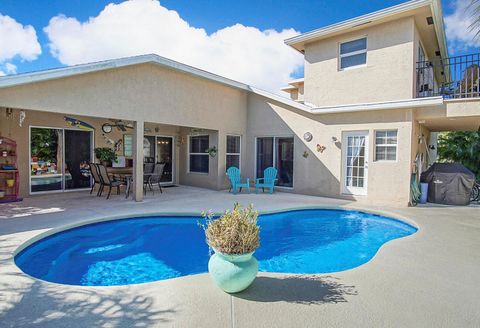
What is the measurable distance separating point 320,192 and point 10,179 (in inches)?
420

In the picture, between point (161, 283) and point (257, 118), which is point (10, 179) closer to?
point (161, 283)

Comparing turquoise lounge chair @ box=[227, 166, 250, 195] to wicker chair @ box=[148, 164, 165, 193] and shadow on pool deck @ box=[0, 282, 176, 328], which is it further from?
shadow on pool deck @ box=[0, 282, 176, 328]

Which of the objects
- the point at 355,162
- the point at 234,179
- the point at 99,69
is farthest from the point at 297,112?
the point at 99,69

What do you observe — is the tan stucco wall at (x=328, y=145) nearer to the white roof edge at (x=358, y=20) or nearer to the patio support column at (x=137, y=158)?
the white roof edge at (x=358, y=20)

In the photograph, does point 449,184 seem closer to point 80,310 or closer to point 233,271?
point 233,271

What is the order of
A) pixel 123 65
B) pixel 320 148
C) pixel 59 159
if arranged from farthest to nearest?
pixel 320 148, pixel 59 159, pixel 123 65

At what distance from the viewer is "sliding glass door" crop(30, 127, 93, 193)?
33.4 ft

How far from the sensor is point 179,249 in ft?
20.3

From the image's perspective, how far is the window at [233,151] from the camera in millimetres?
13148

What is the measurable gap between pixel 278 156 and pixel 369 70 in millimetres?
4856

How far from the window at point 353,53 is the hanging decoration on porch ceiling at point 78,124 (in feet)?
33.5

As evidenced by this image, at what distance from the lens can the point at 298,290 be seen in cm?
357

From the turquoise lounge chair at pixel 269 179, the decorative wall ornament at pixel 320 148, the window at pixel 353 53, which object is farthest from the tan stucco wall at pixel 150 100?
the window at pixel 353 53

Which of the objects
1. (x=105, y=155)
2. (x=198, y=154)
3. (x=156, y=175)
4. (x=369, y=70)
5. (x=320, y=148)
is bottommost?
(x=156, y=175)
